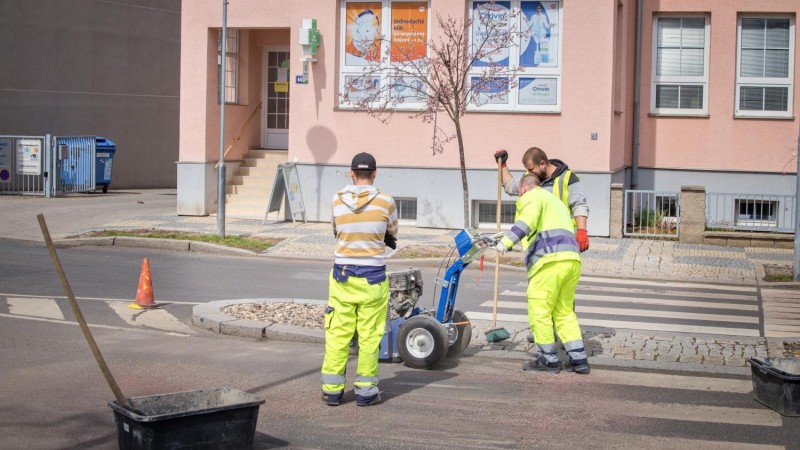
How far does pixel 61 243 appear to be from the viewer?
18312 mm

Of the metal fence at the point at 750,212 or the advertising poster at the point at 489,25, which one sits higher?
the advertising poster at the point at 489,25

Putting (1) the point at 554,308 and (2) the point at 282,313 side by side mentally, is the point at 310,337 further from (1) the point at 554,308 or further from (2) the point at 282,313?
(1) the point at 554,308

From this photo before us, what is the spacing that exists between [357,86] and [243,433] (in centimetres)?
1533

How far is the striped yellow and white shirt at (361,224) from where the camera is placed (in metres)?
7.85

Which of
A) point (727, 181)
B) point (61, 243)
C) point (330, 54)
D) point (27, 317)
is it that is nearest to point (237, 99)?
point (330, 54)

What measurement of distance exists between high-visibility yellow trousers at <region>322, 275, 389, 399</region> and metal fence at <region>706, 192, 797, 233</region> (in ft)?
46.7

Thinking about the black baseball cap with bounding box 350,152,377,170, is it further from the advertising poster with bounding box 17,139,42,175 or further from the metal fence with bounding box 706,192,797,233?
the advertising poster with bounding box 17,139,42,175

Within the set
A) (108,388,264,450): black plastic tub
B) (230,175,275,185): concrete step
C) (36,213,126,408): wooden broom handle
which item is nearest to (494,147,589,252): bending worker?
(108,388,264,450): black plastic tub

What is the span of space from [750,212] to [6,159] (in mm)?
18531

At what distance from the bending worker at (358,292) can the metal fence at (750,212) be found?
14112 millimetres

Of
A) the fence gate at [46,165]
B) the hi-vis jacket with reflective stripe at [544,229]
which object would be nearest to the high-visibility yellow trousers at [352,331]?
the hi-vis jacket with reflective stripe at [544,229]

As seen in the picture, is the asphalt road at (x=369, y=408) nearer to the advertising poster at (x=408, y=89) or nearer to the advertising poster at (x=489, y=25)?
the advertising poster at (x=408, y=89)

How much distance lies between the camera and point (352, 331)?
7.81m

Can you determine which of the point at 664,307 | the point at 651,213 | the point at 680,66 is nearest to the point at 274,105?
the point at 651,213
